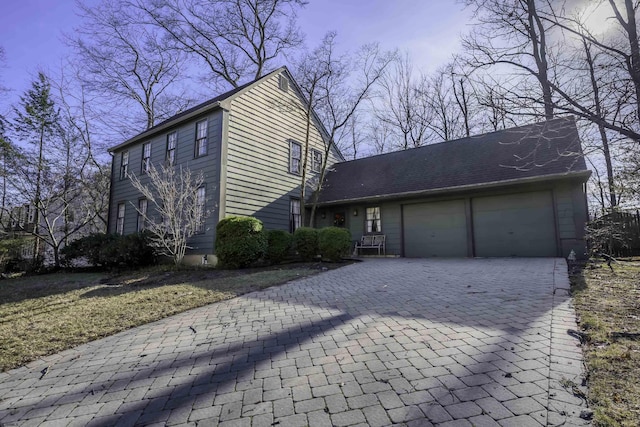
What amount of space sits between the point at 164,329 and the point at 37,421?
70.5 inches

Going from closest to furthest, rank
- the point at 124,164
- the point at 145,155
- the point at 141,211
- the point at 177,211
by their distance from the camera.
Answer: the point at 177,211 < the point at 141,211 < the point at 145,155 < the point at 124,164

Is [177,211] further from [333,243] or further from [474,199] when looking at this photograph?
[474,199]

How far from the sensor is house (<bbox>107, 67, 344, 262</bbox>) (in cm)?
1066

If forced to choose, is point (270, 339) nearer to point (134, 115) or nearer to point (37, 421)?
point (37, 421)

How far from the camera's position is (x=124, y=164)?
1458 centimetres

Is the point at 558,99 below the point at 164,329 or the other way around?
the other way around

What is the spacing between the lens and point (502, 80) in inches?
220

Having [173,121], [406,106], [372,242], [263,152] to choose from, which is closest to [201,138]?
[173,121]

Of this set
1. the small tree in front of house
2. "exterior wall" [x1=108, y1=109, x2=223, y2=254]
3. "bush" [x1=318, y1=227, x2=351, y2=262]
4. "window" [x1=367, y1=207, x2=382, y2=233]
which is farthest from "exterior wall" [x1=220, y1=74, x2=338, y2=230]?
"window" [x1=367, y1=207, x2=382, y2=233]

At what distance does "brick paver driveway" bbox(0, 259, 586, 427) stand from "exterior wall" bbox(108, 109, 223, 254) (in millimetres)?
6516

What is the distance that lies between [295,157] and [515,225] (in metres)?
8.81

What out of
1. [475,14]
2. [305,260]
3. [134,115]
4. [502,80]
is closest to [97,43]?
[134,115]

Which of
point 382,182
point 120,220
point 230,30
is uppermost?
point 230,30

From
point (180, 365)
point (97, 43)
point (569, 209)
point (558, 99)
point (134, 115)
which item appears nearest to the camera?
point (180, 365)
